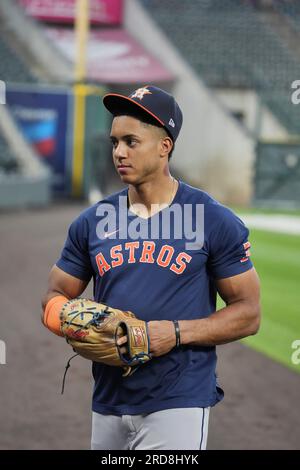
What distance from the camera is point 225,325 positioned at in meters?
3.29

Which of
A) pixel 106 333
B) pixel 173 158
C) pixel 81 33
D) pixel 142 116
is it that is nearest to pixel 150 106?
pixel 142 116

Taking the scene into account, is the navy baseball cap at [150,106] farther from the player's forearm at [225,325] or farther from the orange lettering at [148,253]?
the player's forearm at [225,325]

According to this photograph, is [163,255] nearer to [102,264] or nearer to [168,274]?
[168,274]

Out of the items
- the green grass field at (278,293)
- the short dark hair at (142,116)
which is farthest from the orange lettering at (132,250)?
the green grass field at (278,293)

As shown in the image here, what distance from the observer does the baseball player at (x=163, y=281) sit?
10.6 ft

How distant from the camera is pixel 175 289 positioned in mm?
3279

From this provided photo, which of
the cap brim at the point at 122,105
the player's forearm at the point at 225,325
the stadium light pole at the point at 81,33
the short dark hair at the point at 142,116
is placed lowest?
the stadium light pole at the point at 81,33

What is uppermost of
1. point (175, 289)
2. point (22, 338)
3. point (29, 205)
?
point (175, 289)

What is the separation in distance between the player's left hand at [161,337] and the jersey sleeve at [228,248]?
0.97 ft

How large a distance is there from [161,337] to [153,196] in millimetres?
562

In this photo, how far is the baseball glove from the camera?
3141mm
